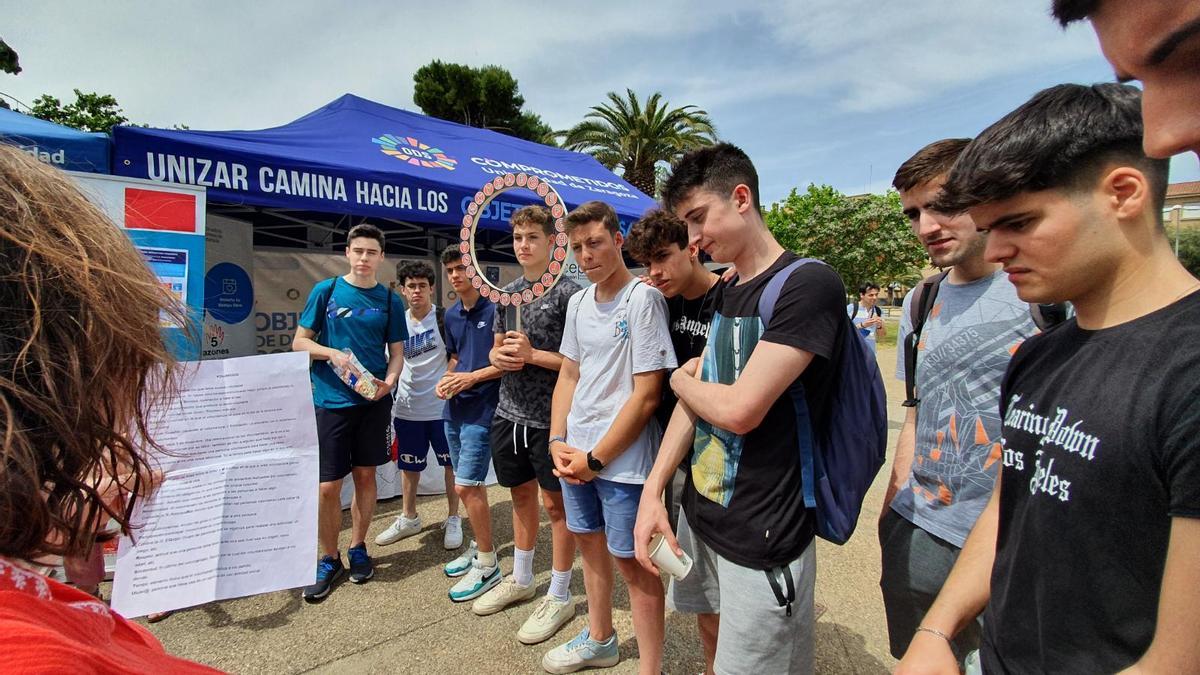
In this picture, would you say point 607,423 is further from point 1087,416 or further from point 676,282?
point 1087,416

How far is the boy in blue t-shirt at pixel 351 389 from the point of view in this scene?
3.22 meters

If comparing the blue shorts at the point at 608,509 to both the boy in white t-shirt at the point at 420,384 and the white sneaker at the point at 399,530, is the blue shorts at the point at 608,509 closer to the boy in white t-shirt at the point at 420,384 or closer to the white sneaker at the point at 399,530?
the boy in white t-shirt at the point at 420,384

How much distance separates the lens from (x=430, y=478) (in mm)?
4875

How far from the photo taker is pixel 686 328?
2.50 metres

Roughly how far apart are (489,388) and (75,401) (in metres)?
2.80

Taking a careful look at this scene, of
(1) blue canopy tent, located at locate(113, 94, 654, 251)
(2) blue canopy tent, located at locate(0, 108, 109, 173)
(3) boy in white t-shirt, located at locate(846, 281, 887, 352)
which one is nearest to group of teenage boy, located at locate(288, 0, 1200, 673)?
(1) blue canopy tent, located at locate(113, 94, 654, 251)

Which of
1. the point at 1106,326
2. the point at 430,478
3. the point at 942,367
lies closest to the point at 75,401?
the point at 1106,326

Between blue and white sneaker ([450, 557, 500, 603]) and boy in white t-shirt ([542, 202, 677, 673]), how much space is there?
829mm

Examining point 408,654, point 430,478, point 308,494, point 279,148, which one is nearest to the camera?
point 308,494

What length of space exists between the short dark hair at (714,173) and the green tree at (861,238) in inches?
829

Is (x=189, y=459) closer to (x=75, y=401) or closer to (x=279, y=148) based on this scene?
(x=75, y=401)

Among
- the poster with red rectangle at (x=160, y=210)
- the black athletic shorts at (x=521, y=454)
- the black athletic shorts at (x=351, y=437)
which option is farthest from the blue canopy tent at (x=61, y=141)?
the black athletic shorts at (x=521, y=454)

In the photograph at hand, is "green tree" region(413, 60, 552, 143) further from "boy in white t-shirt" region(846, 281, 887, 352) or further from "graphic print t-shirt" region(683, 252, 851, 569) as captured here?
"graphic print t-shirt" region(683, 252, 851, 569)

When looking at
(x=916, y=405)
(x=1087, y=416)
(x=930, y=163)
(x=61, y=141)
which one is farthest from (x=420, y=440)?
(x=1087, y=416)
